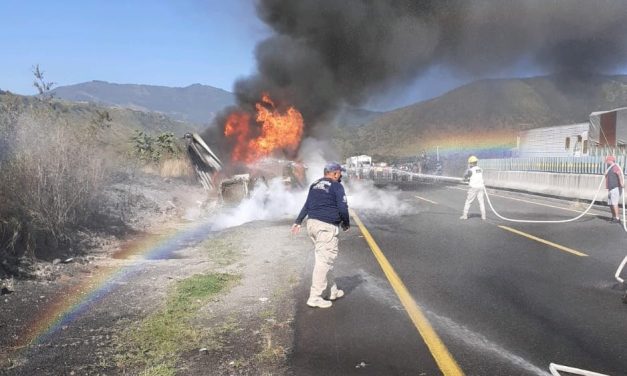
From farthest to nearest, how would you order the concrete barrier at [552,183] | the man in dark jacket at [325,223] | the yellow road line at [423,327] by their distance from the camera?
the concrete barrier at [552,183], the man in dark jacket at [325,223], the yellow road line at [423,327]

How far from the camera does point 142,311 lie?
5.18 m

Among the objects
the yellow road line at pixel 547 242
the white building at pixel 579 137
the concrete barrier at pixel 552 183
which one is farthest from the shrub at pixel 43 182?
the white building at pixel 579 137

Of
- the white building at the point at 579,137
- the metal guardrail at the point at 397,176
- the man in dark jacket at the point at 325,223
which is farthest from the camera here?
the metal guardrail at the point at 397,176

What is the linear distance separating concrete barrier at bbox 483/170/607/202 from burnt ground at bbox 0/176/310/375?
429 inches

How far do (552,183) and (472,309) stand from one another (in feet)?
50.8

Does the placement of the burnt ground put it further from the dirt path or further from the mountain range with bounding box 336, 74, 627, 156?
the mountain range with bounding box 336, 74, 627, 156

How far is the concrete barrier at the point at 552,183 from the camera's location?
15875 millimetres

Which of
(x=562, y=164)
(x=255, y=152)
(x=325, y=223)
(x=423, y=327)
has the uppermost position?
(x=255, y=152)

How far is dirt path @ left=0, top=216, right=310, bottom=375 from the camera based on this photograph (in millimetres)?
3846

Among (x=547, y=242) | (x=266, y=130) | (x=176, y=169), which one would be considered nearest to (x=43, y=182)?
(x=547, y=242)

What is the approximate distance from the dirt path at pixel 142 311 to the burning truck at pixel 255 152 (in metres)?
6.52

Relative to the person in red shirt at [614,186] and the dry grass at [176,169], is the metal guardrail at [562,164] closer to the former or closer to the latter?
the person in red shirt at [614,186]

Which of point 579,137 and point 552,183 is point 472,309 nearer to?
point 552,183

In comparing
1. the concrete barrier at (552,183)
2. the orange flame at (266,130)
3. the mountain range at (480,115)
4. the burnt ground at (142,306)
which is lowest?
the burnt ground at (142,306)
